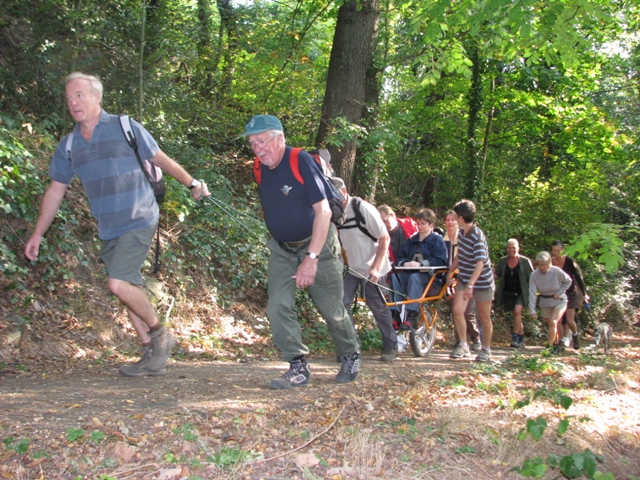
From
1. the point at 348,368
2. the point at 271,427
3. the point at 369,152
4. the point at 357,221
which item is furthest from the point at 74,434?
the point at 369,152

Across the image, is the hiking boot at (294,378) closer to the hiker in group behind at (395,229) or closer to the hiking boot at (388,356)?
the hiking boot at (388,356)

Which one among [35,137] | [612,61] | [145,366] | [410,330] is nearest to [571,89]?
[612,61]

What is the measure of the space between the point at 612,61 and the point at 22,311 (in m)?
19.0

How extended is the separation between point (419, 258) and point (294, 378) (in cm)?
406

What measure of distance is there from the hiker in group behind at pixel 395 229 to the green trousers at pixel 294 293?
3460 millimetres

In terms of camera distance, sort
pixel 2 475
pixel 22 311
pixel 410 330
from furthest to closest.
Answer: pixel 410 330, pixel 22 311, pixel 2 475

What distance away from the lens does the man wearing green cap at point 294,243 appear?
16.5 ft

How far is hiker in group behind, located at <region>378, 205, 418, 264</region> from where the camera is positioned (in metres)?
9.05

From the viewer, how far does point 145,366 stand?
5723 mm

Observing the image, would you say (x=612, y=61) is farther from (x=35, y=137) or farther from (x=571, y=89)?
(x=35, y=137)

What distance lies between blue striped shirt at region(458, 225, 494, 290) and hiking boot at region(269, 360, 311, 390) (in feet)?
12.1

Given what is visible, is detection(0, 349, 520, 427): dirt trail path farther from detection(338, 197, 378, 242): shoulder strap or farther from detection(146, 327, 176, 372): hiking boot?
detection(338, 197, 378, 242): shoulder strap

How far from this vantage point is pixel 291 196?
511cm

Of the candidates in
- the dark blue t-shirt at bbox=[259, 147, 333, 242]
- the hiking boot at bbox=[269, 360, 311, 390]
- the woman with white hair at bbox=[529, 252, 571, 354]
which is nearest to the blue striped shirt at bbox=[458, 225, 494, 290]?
the woman with white hair at bbox=[529, 252, 571, 354]
